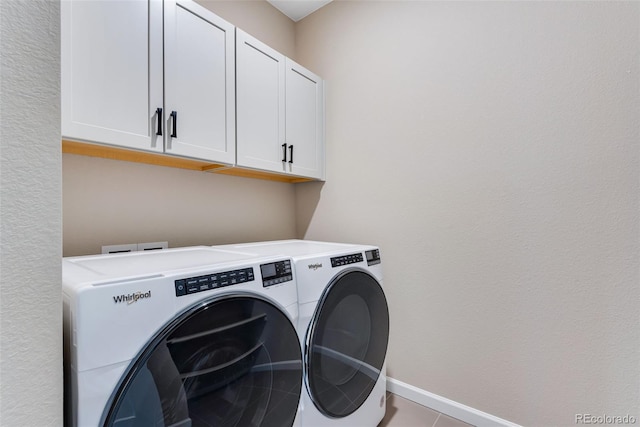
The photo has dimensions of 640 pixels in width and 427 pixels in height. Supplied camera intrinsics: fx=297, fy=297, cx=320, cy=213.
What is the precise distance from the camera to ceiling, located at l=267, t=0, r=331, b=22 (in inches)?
86.0

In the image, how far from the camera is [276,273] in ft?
3.39

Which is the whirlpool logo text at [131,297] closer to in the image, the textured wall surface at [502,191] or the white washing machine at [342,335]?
the white washing machine at [342,335]

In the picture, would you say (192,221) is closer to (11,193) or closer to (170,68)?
(170,68)

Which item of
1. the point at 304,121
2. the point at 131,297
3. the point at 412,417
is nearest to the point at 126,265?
the point at 131,297

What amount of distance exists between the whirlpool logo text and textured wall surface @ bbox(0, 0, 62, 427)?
0.24 meters

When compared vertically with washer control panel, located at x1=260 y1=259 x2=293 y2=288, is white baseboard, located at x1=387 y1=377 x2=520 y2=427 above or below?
below

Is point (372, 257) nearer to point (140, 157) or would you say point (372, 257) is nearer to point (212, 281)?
point (212, 281)

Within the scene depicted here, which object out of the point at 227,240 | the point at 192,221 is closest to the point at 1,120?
the point at 192,221

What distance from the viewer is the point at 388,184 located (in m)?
1.93

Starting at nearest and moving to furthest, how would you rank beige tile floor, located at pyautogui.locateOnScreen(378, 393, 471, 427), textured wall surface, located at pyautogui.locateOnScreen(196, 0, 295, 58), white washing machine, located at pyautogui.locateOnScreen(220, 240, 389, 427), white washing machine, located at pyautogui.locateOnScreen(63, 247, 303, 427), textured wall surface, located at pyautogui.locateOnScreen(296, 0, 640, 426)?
1. white washing machine, located at pyautogui.locateOnScreen(63, 247, 303, 427)
2. white washing machine, located at pyautogui.locateOnScreen(220, 240, 389, 427)
3. textured wall surface, located at pyautogui.locateOnScreen(296, 0, 640, 426)
4. beige tile floor, located at pyautogui.locateOnScreen(378, 393, 471, 427)
5. textured wall surface, located at pyautogui.locateOnScreen(196, 0, 295, 58)

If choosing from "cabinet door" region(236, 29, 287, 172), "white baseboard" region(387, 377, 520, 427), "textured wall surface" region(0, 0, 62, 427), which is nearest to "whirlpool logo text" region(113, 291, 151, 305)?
"textured wall surface" region(0, 0, 62, 427)

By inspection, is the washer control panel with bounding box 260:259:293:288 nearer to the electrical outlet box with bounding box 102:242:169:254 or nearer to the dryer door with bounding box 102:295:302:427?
the dryer door with bounding box 102:295:302:427

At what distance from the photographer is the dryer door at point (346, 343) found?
1174mm

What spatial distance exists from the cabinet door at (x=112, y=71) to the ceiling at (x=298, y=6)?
1.21m
